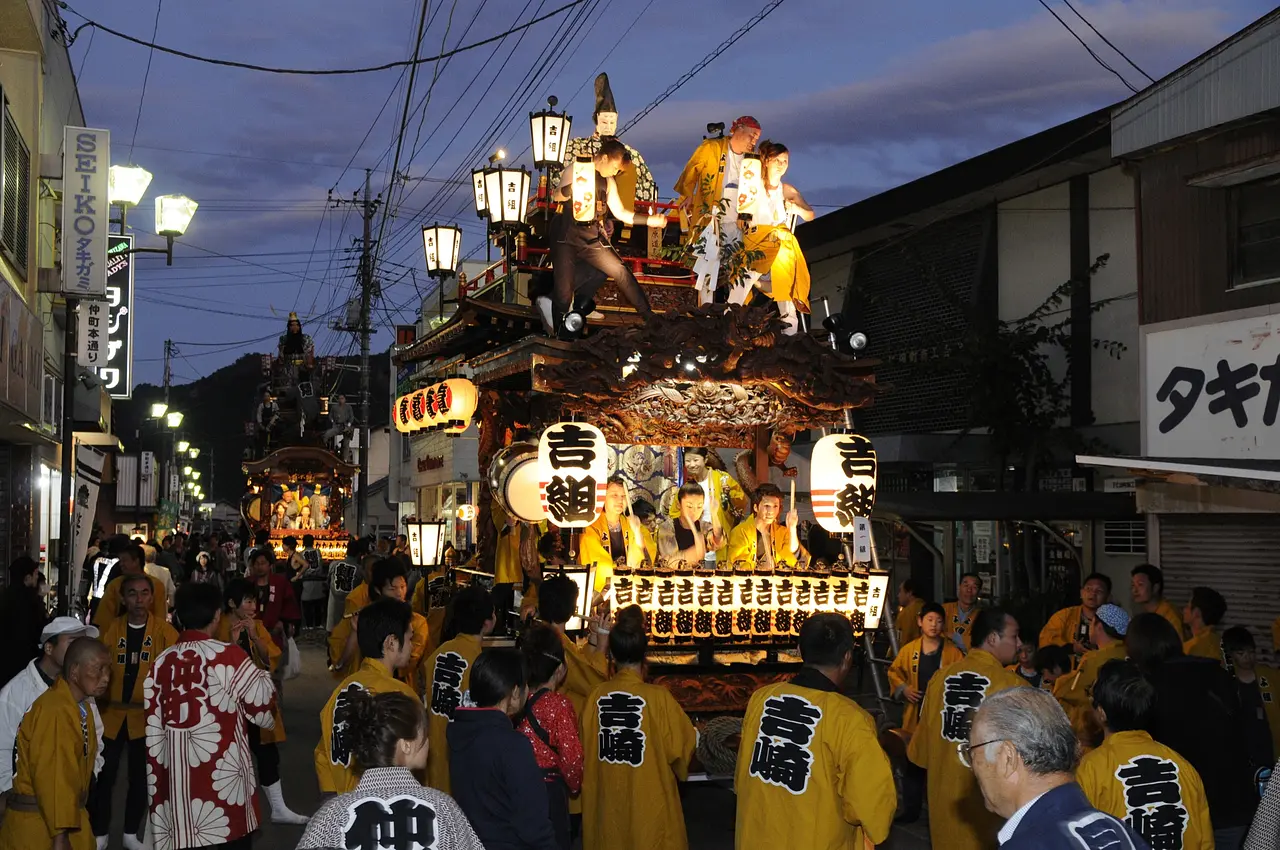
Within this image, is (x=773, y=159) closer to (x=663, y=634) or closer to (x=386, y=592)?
(x=663, y=634)

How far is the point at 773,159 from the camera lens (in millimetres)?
12570

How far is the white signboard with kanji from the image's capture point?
1178 cm

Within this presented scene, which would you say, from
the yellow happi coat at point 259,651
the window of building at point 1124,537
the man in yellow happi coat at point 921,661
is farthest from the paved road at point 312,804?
the window of building at point 1124,537

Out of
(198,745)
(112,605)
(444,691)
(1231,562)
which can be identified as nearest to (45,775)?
(198,745)

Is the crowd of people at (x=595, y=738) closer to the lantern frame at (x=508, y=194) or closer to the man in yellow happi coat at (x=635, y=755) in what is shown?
the man in yellow happi coat at (x=635, y=755)

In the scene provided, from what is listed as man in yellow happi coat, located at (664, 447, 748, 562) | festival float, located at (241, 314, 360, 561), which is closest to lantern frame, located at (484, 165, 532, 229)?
man in yellow happi coat, located at (664, 447, 748, 562)

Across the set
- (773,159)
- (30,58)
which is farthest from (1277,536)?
(30,58)

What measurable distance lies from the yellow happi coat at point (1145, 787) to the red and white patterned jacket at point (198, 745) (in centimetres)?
422

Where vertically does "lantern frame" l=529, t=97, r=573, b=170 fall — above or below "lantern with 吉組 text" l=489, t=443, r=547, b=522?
above

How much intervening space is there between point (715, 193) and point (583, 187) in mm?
1391

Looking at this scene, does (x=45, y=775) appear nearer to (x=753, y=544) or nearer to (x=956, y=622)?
(x=753, y=544)

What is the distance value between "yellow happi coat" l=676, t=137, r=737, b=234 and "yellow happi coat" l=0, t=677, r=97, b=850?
328 inches

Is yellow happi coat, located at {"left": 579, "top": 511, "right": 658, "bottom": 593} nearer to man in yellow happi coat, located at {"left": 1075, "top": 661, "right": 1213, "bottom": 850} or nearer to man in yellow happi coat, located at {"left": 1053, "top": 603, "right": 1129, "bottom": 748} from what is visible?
man in yellow happi coat, located at {"left": 1053, "top": 603, "right": 1129, "bottom": 748}

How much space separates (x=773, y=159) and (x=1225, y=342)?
4.89 meters
